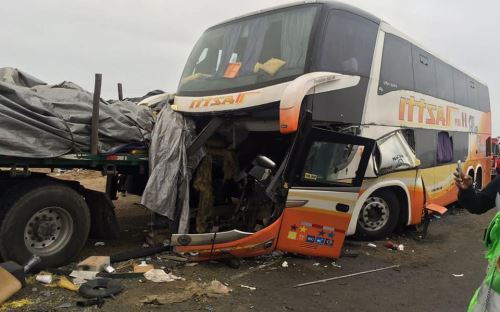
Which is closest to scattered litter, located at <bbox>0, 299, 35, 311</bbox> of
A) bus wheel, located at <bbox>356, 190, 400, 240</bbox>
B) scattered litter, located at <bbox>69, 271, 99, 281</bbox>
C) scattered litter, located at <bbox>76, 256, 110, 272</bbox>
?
scattered litter, located at <bbox>69, 271, 99, 281</bbox>

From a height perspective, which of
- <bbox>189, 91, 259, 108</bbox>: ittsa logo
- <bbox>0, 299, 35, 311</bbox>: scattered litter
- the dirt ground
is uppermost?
<bbox>189, 91, 259, 108</bbox>: ittsa logo

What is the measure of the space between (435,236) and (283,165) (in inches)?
162

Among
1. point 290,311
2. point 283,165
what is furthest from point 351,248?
point 290,311

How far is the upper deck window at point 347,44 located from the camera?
18.5 ft

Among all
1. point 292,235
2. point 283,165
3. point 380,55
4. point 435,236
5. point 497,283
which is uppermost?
point 380,55

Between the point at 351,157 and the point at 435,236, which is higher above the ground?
the point at 351,157

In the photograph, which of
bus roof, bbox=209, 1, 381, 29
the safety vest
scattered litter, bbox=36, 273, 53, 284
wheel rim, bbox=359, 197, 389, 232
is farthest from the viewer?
wheel rim, bbox=359, 197, 389, 232

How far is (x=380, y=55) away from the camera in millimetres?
6625

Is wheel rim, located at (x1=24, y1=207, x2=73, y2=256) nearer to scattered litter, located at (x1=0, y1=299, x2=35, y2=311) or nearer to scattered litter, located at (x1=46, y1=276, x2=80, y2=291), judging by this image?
scattered litter, located at (x1=46, y1=276, x2=80, y2=291)

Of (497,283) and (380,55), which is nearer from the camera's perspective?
(497,283)

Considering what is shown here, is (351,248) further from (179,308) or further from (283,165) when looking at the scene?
(179,308)

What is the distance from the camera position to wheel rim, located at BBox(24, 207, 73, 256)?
4.87 metres

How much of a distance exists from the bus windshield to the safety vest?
330cm

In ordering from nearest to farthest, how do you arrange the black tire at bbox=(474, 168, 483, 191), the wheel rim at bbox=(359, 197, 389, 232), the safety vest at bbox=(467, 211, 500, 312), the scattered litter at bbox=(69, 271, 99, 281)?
the safety vest at bbox=(467, 211, 500, 312) < the scattered litter at bbox=(69, 271, 99, 281) < the wheel rim at bbox=(359, 197, 389, 232) < the black tire at bbox=(474, 168, 483, 191)
